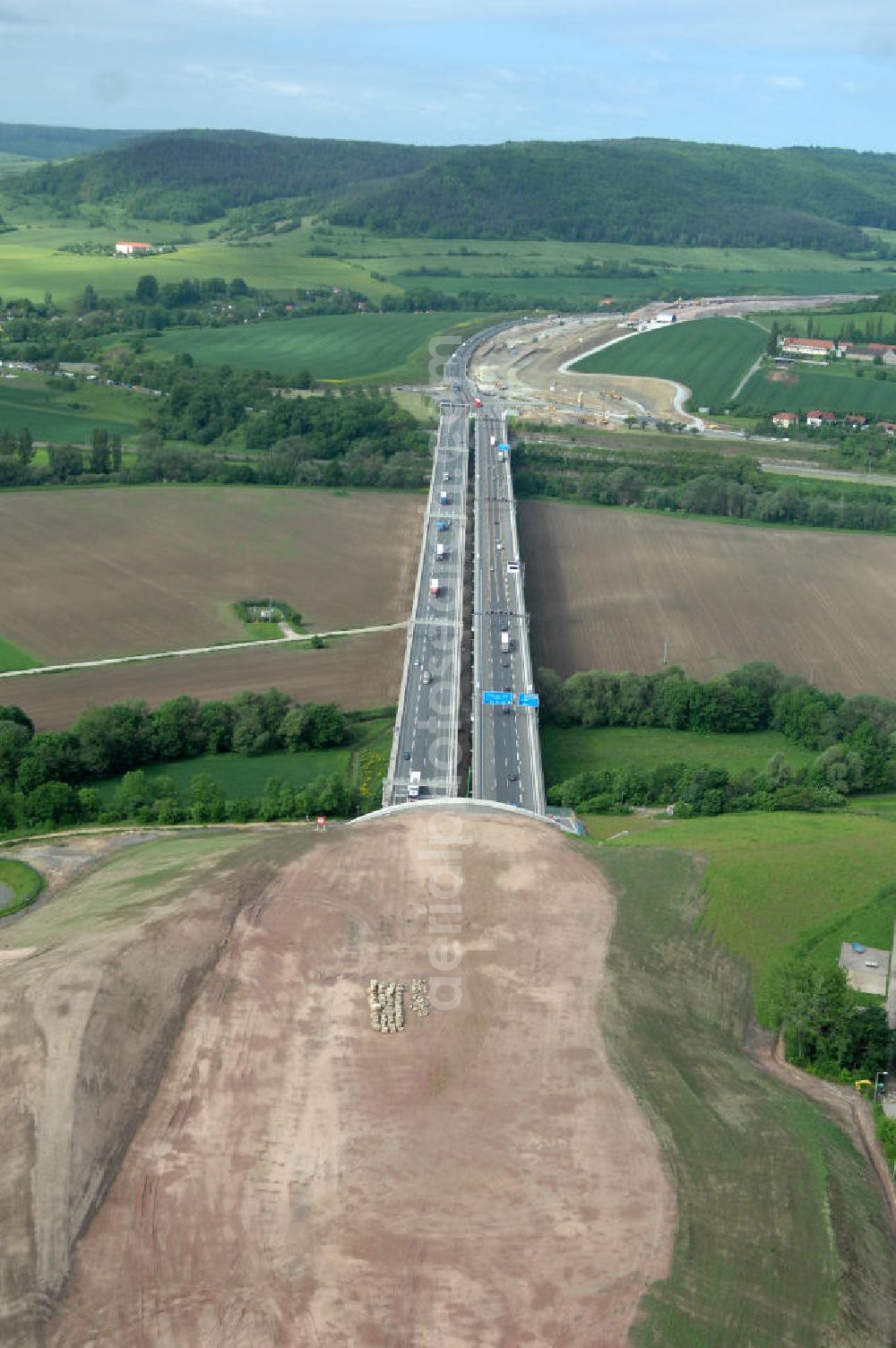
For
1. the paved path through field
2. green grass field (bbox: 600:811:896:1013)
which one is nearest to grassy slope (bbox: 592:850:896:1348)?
green grass field (bbox: 600:811:896:1013)

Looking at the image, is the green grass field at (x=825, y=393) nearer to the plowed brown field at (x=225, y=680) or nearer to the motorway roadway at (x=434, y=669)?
the motorway roadway at (x=434, y=669)

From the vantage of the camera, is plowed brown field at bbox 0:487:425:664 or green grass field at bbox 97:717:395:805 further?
plowed brown field at bbox 0:487:425:664

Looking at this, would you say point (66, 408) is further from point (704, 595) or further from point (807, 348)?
point (807, 348)

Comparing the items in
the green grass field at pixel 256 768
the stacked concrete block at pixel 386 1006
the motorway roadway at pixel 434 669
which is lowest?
the green grass field at pixel 256 768

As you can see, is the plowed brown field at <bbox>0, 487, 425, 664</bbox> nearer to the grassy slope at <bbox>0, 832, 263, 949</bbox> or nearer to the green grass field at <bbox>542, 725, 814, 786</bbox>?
the green grass field at <bbox>542, 725, 814, 786</bbox>

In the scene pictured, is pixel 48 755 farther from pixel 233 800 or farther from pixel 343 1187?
pixel 343 1187

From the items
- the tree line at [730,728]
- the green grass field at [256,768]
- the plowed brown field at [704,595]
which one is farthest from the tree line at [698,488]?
the green grass field at [256,768]
